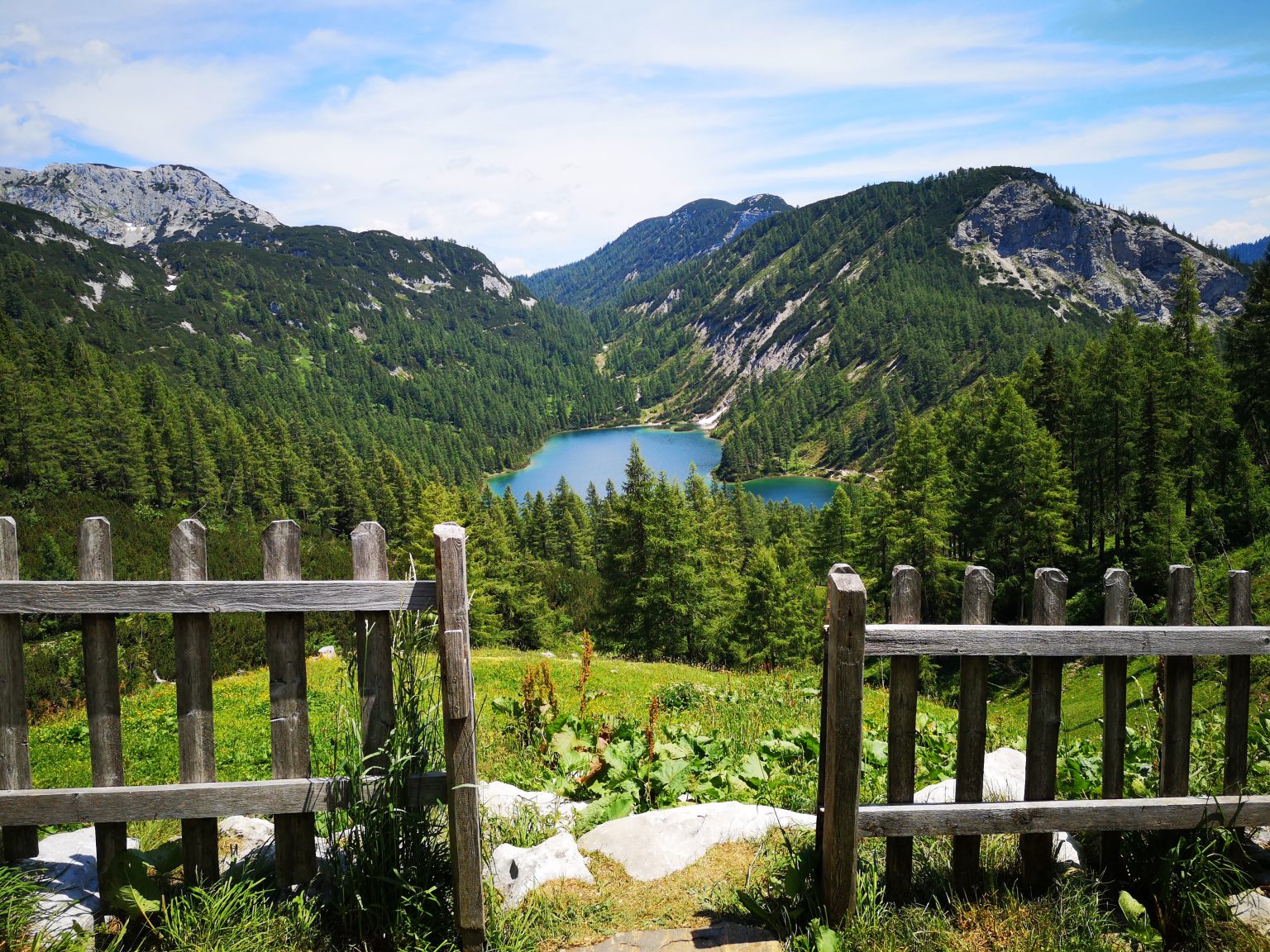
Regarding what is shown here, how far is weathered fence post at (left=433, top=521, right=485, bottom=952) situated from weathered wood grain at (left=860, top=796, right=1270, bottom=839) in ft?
6.25

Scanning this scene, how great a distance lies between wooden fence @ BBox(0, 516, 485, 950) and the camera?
346 centimetres

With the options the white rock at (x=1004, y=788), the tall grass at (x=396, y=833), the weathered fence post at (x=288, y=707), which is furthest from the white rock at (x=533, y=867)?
the white rock at (x=1004, y=788)

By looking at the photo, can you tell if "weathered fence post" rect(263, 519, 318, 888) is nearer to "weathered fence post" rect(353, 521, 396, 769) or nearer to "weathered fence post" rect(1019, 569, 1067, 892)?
"weathered fence post" rect(353, 521, 396, 769)

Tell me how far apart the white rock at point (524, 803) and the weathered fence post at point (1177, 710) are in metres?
3.58

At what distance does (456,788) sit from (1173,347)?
54.9 metres

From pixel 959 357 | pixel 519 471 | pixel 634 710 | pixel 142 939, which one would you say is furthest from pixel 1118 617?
pixel 959 357

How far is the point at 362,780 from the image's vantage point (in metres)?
3.62

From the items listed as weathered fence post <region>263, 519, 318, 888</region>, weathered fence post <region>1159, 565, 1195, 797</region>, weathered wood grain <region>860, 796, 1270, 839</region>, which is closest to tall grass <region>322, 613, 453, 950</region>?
weathered fence post <region>263, 519, 318, 888</region>

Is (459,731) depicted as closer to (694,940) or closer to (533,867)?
(533,867)

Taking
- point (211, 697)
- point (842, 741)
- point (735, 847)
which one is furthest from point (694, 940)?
point (211, 697)

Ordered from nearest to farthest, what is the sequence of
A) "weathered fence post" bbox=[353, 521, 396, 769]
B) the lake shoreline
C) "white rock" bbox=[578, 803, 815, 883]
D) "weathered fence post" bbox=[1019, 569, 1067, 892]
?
"weathered fence post" bbox=[353, 521, 396, 769] → "weathered fence post" bbox=[1019, 569, 1067, 892] → "white rock" bbox=[578, 803, 815, 883] → the lake shoreline

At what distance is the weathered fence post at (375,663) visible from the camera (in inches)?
143

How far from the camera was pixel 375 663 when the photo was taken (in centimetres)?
368

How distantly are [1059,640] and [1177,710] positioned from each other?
1.03 meters
